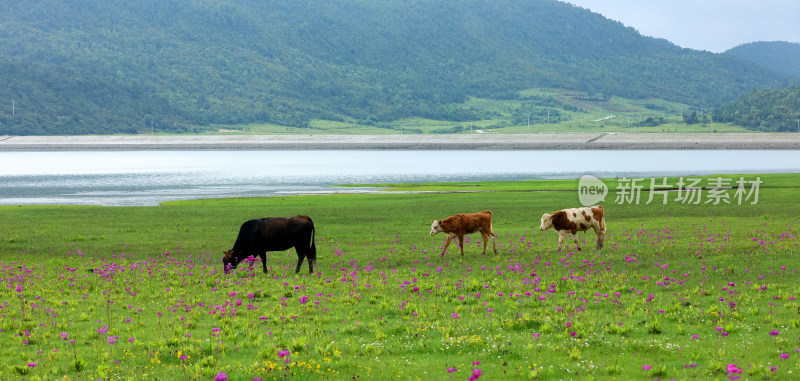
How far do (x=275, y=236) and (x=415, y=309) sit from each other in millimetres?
6891

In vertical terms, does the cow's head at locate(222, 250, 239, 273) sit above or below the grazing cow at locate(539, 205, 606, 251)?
below

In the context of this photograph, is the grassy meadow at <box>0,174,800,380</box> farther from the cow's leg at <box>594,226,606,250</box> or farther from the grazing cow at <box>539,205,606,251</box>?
the grazing cow at <box>539,205,606,251</box>

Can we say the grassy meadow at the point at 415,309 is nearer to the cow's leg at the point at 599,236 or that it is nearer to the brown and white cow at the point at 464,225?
the cow's leg at the point at 599,236

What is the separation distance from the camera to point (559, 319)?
563 inches

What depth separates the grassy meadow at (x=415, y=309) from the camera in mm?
11797

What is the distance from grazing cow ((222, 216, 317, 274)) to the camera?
70.9 ft

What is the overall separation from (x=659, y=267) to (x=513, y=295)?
5819 mm

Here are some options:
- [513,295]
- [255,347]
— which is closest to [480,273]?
[513,295]

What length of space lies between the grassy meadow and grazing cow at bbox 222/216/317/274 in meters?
0.55

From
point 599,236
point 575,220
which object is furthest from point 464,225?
point 599,236

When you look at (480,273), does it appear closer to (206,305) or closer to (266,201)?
(206,305)

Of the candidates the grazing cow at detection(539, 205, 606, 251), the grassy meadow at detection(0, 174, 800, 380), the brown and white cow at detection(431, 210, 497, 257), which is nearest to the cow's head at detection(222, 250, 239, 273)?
the grassy meadow at detection(0, 174, 800, 380)

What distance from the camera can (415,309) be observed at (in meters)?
15.8

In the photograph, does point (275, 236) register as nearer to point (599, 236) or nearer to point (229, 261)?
point (229, 261)
